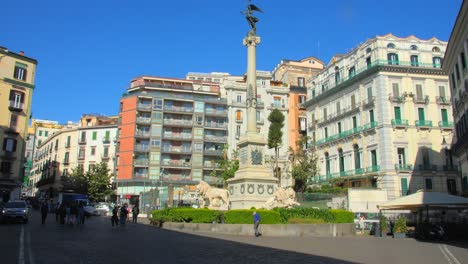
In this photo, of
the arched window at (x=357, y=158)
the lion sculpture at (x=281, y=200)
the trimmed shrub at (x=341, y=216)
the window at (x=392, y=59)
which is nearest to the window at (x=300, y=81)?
the arched window at (x=357, y=158)

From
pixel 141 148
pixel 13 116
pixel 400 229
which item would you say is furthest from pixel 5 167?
pixel 400 229

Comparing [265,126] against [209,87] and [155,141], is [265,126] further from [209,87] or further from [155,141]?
[155,141]

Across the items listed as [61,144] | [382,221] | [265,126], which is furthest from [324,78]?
[61,144]

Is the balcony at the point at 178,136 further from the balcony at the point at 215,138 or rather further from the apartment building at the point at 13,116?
the apartment building at the point at 13,116

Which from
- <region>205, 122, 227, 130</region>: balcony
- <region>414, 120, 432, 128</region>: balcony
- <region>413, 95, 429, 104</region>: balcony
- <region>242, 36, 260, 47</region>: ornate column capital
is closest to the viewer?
<region>242, 36, 260, 47</region>: ornate column capital

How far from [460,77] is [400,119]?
14.0 meters

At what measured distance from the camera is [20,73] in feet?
172

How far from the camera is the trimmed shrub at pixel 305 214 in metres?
22.3

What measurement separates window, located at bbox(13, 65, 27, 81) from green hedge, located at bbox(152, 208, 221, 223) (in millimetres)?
35738

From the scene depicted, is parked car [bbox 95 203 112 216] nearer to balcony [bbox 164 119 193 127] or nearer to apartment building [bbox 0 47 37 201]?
apartment building [bbox 0 47 37 201]

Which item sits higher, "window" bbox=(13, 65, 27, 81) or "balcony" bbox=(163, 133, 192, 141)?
"window" bbox=(13, 65, 27, 81)

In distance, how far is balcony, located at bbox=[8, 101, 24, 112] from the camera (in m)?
50.4

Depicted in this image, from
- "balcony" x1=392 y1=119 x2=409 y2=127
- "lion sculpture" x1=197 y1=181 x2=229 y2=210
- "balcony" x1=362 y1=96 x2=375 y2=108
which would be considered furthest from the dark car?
"balcony" x1=392 y1=119 x2=409 y2=127

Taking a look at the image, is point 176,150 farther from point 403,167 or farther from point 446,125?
point 446,125
